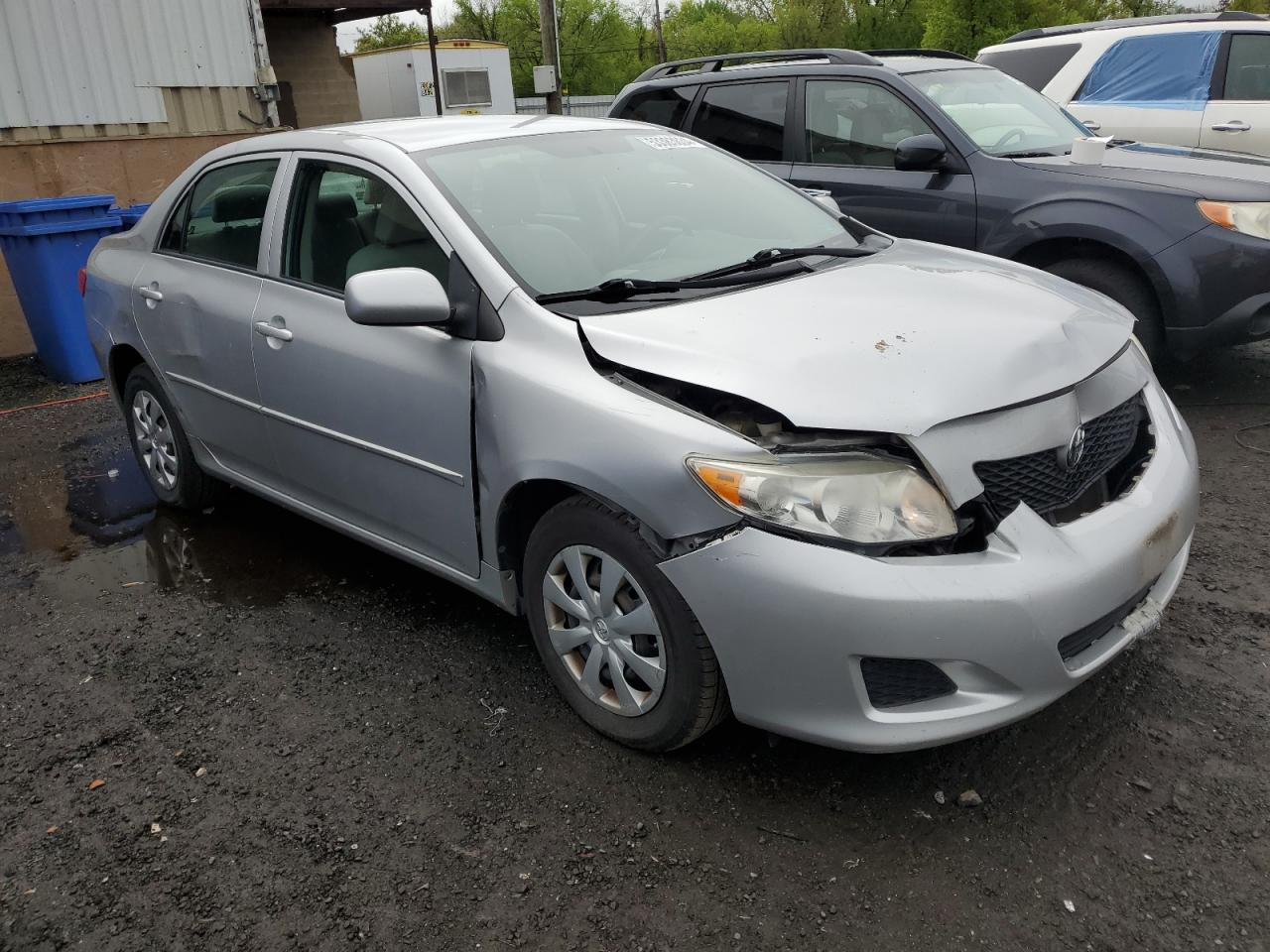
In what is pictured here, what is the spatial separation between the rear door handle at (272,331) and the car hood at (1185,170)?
402cm

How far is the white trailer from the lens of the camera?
1099 inches

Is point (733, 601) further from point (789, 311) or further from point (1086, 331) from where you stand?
point (1086, 331)

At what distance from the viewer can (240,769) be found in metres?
3.00

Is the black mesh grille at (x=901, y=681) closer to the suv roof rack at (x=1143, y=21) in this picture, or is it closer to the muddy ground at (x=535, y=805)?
the muddy ground at (x=535, y=805)

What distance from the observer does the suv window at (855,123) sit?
6031 mm

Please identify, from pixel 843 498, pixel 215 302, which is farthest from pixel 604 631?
pixel 215 302

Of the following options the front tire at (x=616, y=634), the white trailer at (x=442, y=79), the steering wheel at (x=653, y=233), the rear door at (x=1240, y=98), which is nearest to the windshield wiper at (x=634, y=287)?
the steering wheel at (x=653, y=233)

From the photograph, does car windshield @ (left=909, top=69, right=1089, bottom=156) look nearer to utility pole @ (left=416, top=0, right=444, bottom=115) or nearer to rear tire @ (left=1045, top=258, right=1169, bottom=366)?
rear tire @ (left=1045, top=258, right=1169, bottom=366)

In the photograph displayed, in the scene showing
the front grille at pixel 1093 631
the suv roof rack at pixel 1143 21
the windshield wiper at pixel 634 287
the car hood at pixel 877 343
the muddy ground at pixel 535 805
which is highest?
the suv roof rack at pixel 1143 21

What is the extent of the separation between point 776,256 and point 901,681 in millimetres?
1571

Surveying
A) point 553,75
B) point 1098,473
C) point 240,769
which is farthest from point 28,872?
point 553,75

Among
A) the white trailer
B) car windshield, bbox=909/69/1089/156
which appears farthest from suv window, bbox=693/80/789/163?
the white trailer

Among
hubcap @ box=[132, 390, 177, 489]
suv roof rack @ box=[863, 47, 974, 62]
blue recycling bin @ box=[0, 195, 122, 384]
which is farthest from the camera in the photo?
blue recycling bin @ box=[0, 195, 122, 384]

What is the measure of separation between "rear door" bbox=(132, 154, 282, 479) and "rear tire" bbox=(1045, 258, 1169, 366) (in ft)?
12.7
